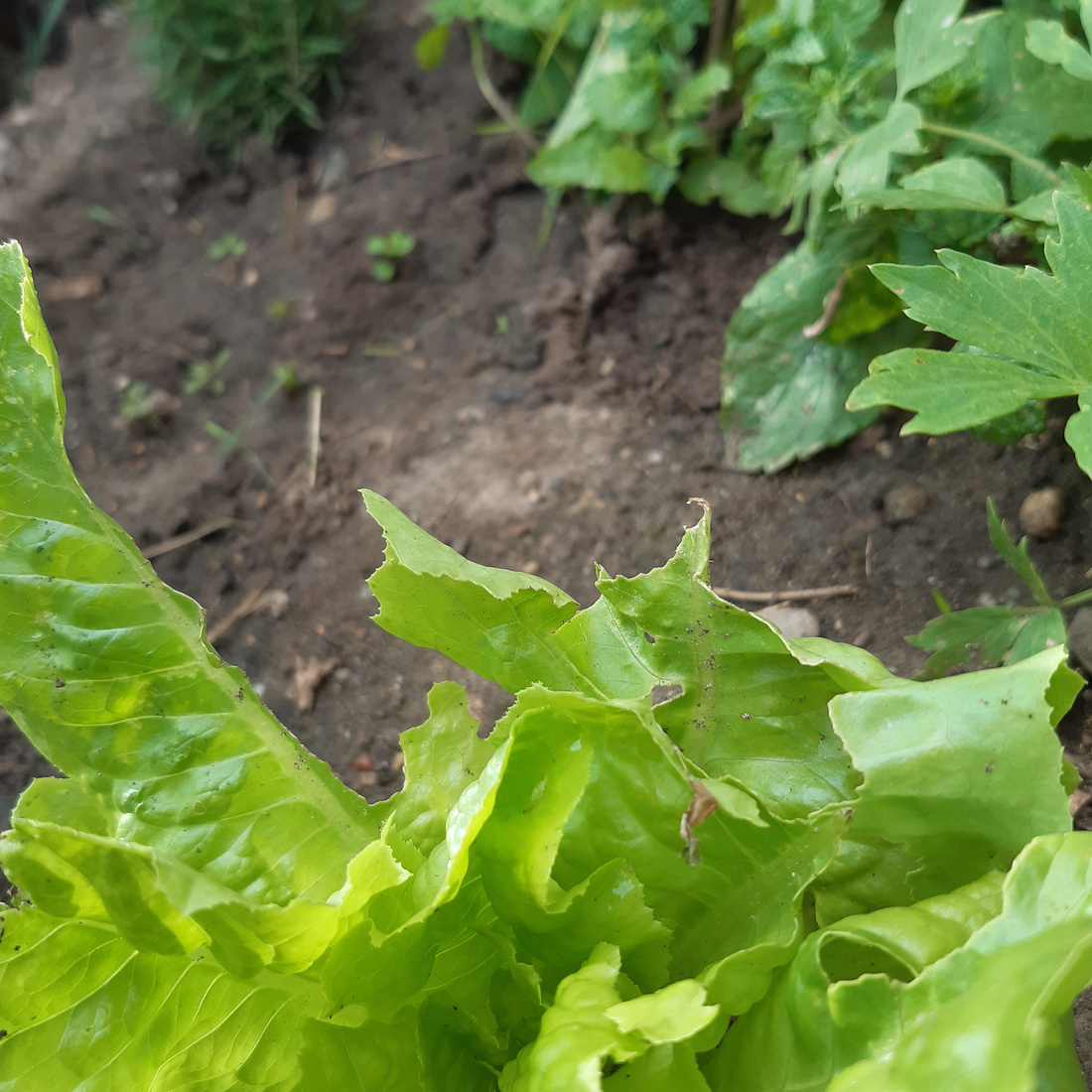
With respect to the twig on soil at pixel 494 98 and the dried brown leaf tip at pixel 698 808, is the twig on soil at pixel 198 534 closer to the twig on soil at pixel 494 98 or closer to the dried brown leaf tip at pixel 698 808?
the twig on soil at pixel 494 98

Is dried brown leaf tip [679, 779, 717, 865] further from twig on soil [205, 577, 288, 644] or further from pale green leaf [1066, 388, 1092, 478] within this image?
twig on soil [205, 577, 288, 644]

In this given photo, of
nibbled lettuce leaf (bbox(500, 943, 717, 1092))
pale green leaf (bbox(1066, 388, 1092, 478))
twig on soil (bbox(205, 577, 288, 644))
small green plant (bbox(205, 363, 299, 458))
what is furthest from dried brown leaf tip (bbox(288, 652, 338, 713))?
pale green leaf (bbox(1066, 388, 1092, 478))

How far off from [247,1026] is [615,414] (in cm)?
Answer: 162

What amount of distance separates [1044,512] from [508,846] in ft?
3.91

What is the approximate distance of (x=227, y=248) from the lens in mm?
3043

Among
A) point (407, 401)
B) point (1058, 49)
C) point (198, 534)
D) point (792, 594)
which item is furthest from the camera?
point (407, 401)

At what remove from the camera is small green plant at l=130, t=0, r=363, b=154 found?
9.98 ft

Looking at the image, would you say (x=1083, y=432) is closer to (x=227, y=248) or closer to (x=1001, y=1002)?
(x=1001, y=1002)

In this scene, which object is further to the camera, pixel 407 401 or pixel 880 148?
pixel 407 401

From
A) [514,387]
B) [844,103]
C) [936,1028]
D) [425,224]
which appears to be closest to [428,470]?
[514,387]

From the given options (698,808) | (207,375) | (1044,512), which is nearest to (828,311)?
(1044,512)

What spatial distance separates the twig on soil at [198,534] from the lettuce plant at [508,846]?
53.8 inches

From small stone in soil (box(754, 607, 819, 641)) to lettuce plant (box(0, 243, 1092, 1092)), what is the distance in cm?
67

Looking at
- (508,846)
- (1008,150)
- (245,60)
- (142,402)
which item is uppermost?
(245,60)
